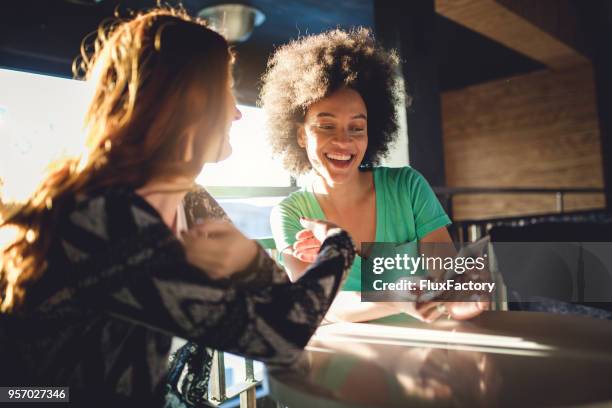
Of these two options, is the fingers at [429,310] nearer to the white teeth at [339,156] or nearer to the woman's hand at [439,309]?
the woman's hand at [439,309]

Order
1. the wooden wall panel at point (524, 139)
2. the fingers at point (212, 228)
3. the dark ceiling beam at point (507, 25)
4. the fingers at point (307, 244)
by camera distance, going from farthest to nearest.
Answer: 1. the wooden wall panel at point (524, 139)
2. the dark ceiling beam at point (507, 25)
3. the fingers at point (307, 244)
4. the fingers at point (212, 228)

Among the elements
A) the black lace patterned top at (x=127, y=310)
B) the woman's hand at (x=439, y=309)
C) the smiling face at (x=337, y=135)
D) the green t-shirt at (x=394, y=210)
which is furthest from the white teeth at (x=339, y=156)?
the black lace patterned top at (x=127, y=310)

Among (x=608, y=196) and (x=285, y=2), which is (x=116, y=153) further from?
(x=608, y=196)

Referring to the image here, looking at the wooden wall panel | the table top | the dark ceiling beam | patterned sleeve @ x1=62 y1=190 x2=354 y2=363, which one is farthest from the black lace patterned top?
the wooden wall panel

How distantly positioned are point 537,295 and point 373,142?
967 mm

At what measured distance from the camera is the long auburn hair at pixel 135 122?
783 millimetres

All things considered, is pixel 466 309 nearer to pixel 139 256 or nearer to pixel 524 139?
pixel 139 256

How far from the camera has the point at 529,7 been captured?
5.04 metres

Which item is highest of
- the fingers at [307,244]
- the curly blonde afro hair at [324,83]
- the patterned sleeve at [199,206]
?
the curly blonde afro hair at [324,83]

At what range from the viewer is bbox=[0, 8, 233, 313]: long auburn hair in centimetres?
78

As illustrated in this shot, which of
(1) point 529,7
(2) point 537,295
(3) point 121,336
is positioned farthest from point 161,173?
(1) point 529,7

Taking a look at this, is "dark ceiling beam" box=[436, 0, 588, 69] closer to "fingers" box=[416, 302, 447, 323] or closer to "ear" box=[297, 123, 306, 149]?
"ear" box=[297, 123, 306, 149]

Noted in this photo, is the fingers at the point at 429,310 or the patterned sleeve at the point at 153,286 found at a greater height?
the patterned sleeve at the point at 153,286

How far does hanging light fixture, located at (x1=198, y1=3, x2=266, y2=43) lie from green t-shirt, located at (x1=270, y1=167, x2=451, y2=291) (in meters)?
4.28
